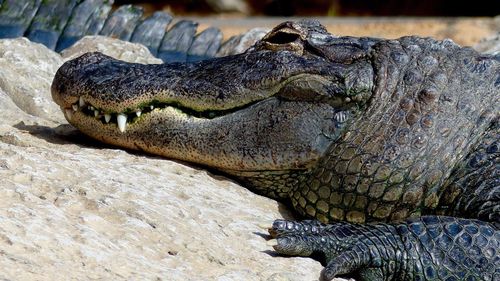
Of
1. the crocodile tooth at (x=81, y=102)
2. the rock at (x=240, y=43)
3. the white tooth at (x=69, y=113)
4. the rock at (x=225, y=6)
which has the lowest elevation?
the white tooth at (x=69, y=113)

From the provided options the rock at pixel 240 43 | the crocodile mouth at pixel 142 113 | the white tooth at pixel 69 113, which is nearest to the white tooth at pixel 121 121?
the crocodile mouth at pixel 142 113

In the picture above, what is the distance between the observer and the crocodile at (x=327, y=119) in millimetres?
4914

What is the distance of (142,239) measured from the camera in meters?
4.12

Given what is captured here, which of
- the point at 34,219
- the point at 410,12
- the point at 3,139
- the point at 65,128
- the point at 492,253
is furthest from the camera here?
the point at 410,12

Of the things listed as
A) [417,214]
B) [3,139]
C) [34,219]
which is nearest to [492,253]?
[417,214]

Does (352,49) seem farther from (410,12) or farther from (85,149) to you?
(410,12)

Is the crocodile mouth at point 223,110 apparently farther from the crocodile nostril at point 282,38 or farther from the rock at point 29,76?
the rock at point 29,76

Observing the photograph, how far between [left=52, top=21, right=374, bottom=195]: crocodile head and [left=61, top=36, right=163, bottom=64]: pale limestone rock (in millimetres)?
2036

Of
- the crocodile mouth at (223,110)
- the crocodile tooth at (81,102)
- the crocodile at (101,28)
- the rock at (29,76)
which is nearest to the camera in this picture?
the crocodile mouth at (223,110)

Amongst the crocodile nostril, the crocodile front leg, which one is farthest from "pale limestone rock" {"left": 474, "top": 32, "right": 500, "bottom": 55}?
the crocodile front leg

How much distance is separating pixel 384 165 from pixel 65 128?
171 centimetres

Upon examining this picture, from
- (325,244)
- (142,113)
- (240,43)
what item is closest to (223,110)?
(142,113)

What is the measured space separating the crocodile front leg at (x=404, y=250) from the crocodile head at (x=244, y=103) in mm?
712

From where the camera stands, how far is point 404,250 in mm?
4398
